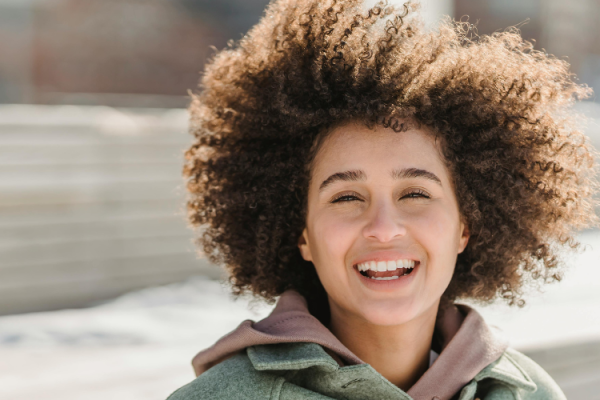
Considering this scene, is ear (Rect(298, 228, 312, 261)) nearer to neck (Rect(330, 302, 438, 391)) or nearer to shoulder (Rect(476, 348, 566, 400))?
neck (Rect(330, 302, 438, 391))

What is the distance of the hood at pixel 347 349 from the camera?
5.64 feet

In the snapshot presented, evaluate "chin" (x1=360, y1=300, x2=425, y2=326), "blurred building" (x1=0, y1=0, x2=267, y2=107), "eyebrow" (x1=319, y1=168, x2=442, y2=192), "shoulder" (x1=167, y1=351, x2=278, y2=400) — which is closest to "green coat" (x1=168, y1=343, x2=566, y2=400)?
"shoulder" (x1=167, y1=351, x2=278, y2=400)

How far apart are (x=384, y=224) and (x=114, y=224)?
347cm

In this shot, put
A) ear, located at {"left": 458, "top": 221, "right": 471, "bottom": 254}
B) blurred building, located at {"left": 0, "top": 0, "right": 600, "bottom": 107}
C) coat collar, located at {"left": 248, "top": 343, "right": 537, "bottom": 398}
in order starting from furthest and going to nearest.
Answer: blurred building, located at {"left": 0, "top": 0, "right": 600, "bottom": 107}, ear, located at {"left": 458, "top": 221, "right": 471, "bottom": 254}, coat collar, located at {"left": 248, "top": 343, "right": 537, "bottom": 398}

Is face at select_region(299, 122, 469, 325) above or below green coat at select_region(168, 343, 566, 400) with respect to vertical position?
above

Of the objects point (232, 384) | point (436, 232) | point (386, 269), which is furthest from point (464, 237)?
point (232, 384)

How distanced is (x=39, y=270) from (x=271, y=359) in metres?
3.32

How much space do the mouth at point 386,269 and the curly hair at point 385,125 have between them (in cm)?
30

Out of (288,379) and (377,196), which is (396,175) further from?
(288,379)

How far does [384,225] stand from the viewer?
1.70 meters

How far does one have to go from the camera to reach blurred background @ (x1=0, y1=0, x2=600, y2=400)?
3318 millimetres

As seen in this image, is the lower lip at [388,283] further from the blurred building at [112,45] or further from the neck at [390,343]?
the blurred building at [112,45]

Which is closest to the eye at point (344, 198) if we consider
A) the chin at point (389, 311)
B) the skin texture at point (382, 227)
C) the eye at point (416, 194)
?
the skin texture at point (382, 227)

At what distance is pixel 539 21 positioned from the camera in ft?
26.4
